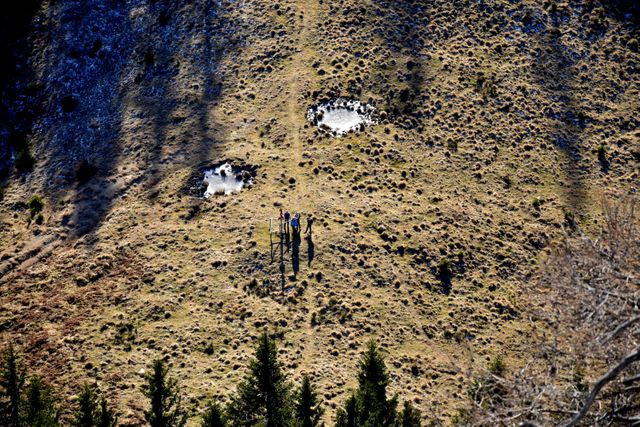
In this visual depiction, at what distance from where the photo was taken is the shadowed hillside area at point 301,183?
43.0 metres

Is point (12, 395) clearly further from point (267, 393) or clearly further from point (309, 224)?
point (309, 224)

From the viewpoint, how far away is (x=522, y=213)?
53688mm

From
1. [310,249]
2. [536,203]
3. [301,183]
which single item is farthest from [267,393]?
[536,203]

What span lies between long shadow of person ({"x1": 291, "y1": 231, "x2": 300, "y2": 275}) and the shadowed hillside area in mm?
135

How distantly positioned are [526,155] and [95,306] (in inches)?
1582

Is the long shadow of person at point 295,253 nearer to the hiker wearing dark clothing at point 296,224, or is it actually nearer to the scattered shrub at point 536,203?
the hiker wearing dark clothing at point 296,224

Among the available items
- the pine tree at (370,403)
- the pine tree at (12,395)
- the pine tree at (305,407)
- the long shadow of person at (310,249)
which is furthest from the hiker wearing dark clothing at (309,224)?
the pine tree at (12,395)

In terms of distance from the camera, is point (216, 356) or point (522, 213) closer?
point (216, 356)

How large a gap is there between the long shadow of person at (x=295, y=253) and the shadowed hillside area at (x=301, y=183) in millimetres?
135

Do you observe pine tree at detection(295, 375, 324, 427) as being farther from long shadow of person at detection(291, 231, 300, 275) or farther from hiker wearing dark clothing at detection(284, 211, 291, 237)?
hiker wearing dark clothing at detection(284, 211, 291, 237)

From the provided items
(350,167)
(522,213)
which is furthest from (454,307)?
(350,167)

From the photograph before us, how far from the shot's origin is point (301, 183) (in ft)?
178

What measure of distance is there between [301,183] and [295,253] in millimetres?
8311

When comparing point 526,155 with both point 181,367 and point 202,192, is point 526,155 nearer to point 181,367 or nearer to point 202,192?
point 202,192
